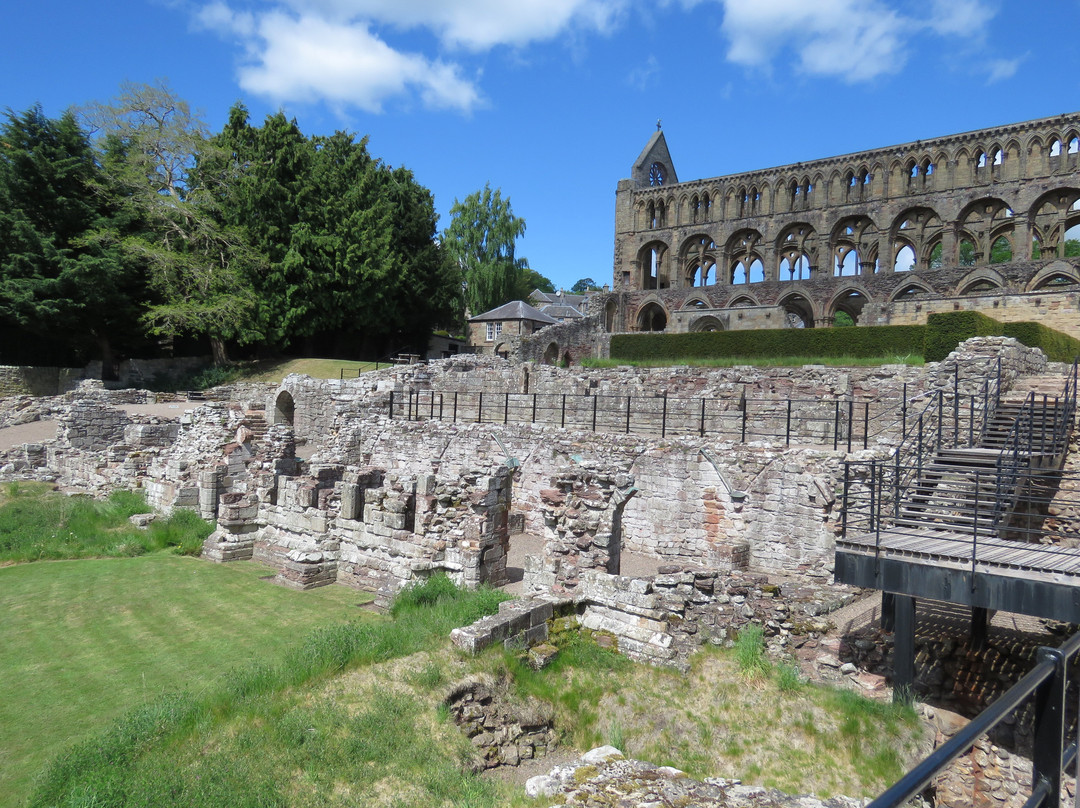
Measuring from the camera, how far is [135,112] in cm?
3591

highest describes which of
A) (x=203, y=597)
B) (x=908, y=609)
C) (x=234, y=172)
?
(x=234, y=172)

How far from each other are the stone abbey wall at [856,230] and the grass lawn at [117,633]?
90.5ft

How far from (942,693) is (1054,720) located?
23.6 ft

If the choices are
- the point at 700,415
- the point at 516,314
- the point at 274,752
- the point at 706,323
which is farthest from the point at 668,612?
the point at 516,314

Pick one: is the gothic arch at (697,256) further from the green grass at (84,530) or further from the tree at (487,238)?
the green grass at (84,530)

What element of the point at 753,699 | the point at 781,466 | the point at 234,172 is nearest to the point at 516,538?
the point at 781,466

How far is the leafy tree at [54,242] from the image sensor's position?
3216 cm

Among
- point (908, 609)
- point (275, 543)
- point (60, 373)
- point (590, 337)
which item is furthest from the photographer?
point (590, 337)

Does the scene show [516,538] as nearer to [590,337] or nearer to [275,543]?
[275,543]

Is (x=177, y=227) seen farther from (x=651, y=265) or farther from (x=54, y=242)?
(x=651, y=265)

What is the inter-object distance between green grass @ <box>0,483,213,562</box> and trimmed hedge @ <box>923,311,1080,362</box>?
20316 mm

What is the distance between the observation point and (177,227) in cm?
3491

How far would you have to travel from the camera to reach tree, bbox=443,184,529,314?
169ft

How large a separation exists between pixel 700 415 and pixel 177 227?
30.4m
